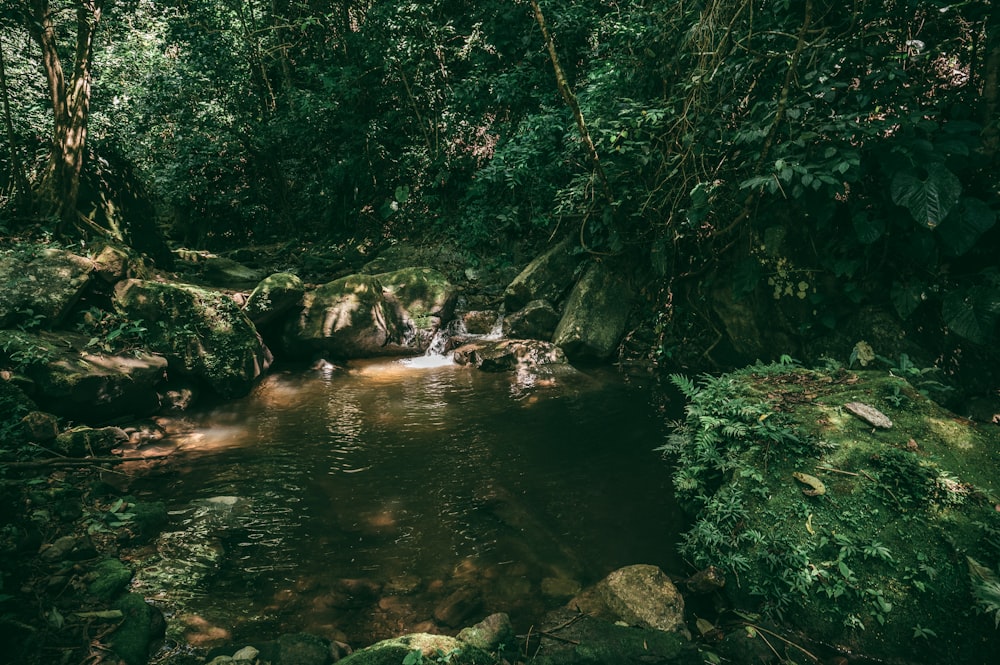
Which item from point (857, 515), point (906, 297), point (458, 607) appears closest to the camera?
point (857, 515)

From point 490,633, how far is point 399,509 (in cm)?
167

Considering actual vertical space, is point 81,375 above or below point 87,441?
above

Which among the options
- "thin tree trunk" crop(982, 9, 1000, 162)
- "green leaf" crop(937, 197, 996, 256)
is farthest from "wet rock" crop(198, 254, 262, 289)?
"thin tree trunk" crop(982, 9, 1000, 162)

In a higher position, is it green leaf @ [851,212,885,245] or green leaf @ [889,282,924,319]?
green leaf @ [851,212,885,245]

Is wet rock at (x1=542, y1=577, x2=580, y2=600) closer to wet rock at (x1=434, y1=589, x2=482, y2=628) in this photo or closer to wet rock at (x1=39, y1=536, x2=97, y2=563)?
wet rock at (x1=434, y1=589, x2=482, y2=628)

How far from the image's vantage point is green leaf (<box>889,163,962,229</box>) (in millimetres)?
3951

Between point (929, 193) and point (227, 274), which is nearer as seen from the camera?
point (929, 193)

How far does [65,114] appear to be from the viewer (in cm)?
719

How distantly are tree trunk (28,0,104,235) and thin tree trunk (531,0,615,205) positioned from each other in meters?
6.55

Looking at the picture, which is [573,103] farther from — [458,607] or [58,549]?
[58,549]

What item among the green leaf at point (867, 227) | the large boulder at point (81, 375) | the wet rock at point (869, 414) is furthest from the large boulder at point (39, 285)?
the green leaf at point (867, 227)

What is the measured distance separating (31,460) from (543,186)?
7752 millimetres

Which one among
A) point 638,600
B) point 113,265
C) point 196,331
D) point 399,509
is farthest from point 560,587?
point 113,265

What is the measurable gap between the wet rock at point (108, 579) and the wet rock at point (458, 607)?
1.92 m
